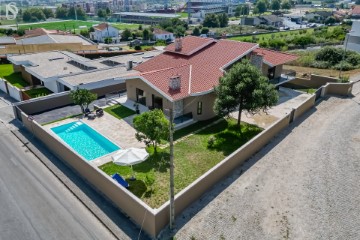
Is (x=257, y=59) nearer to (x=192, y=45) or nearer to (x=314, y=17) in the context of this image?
(x=192, y=45)

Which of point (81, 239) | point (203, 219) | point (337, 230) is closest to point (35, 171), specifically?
point (81, 239)

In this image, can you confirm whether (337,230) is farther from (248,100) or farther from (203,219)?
(248,100)

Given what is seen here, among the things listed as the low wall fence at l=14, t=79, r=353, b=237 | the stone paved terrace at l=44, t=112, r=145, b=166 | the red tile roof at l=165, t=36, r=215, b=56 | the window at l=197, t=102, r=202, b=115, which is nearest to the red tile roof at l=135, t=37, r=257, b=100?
the red tile roof at l=165, t=36, r=215, b=56

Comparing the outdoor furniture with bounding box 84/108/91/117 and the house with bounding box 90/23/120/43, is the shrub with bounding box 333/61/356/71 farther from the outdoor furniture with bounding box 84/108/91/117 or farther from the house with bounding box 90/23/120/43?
the house with bounding box 90/23/120/43

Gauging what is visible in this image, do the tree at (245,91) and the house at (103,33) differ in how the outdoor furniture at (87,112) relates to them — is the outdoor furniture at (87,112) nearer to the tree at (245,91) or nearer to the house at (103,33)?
the tree at (245,91)

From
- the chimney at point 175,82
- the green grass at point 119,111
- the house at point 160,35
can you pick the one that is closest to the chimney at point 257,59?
the chimney at point 175,82
